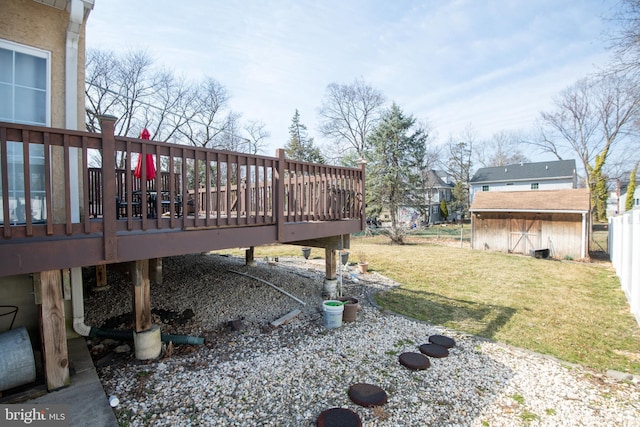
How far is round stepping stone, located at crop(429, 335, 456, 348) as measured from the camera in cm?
479

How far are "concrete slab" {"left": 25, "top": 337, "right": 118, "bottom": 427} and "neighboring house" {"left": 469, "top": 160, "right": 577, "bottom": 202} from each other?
1247 inches

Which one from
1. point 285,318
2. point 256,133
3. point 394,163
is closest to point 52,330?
point 285,318

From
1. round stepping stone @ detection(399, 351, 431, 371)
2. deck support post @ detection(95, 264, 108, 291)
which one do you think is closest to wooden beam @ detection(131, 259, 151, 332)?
deck support post @ detection(95, 264, 108, 291)

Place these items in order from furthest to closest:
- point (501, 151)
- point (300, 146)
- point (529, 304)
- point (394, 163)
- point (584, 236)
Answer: point (501, 151) → point (300, 146) → point (394, 163) → point (584, 236) → point (529, 304)

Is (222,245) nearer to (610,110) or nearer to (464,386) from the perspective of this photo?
(464,386)

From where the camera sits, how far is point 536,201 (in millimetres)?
15375

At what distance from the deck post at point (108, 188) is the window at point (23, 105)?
1.35 meters

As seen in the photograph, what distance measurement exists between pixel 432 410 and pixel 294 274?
5.49 meters

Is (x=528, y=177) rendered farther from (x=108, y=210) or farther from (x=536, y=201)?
(x=108, y=210)

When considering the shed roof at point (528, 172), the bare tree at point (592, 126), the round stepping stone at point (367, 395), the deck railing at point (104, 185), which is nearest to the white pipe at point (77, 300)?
the deck railing at point (104, 185)

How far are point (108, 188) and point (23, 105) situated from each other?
211cm

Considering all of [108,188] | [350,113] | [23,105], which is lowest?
[108,188]

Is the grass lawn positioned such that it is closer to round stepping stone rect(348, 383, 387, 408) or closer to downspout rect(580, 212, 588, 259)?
downspout rect(580, 212, 588, 259)

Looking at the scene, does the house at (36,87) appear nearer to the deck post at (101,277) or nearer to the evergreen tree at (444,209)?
the deck post at (101,277)
